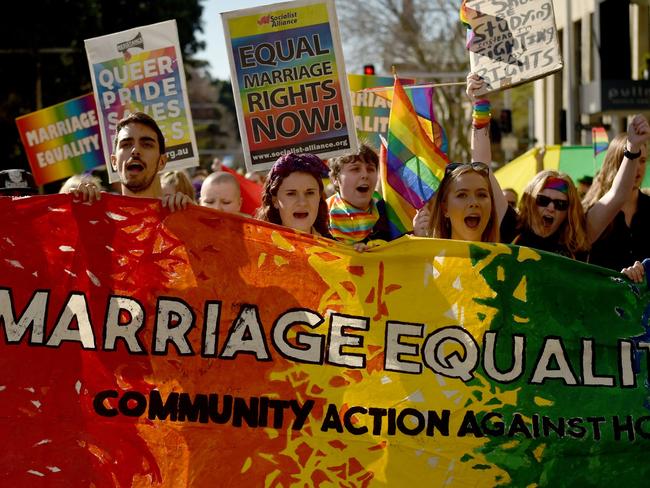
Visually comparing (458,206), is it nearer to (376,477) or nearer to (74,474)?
(376,477)

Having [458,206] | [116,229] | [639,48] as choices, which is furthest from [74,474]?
[639,48]

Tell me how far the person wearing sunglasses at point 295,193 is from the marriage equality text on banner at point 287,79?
48.4 inches

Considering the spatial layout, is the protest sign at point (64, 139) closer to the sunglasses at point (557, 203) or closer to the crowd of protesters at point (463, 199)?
the crowd of protesters at point (463, 199)

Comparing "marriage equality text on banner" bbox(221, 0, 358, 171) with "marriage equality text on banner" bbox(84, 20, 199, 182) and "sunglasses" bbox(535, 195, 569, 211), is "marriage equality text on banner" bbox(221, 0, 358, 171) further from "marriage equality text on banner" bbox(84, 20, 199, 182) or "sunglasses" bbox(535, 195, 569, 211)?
"sunglasses" bbox(535, 195, 569, 211)

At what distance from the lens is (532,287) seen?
179 inches

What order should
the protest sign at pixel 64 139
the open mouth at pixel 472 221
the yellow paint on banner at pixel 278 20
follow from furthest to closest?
1. the protest sign at pixel 64 139
2. the yellow paint on banner at pixel 278 20
3. the open mouth at pixel 472 221

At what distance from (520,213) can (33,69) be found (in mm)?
28506

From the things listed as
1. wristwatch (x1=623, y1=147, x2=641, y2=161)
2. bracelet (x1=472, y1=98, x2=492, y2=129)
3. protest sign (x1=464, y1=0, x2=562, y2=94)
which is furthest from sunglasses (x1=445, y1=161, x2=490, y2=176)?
protest sign (x1=464, y1=0, x2=562, y2=94)

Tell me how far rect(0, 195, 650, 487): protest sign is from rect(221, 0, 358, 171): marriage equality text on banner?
201 cm

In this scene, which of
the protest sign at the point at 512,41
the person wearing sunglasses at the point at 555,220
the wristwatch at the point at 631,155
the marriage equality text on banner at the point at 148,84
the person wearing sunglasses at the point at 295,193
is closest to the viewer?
the person wearing sunglasses at the point at 295,193

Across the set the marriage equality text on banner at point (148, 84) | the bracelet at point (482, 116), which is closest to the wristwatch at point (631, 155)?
the bracelet at point (482, 116)

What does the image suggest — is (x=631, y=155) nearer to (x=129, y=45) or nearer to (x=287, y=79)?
(x=287, y=79)

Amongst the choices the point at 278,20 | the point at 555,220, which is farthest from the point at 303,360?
the point at 278,20

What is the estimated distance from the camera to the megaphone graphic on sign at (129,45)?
7727 mm
